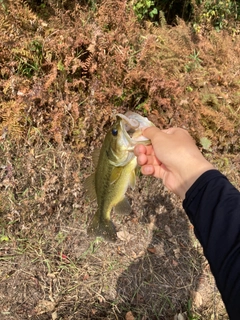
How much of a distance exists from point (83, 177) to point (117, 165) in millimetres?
1872

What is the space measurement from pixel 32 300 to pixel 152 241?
1441 millimetres

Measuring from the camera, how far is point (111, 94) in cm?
414

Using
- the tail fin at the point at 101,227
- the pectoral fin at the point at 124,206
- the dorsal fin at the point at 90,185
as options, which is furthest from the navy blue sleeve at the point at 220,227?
the tail fin at the point at 101,227

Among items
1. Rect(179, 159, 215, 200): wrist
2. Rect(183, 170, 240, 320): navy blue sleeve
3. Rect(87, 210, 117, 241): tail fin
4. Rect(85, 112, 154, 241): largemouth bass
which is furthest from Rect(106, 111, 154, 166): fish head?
Rect(87, 210, 117, 241): tail fin

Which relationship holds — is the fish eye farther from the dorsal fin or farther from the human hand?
the dorsal fin

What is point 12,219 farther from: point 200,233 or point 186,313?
point 200,233

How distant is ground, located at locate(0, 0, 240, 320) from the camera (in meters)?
3.47

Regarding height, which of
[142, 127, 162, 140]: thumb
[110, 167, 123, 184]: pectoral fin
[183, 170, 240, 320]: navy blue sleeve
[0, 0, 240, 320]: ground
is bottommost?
[0, 0, 240, 320]: ground

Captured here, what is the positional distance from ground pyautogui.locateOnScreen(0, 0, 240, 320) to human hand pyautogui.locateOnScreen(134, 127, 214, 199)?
1664mm

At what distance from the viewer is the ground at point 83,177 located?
3475 millimetres

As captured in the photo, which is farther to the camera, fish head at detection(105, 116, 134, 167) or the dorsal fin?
the dorsal fin

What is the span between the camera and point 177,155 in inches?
85.4

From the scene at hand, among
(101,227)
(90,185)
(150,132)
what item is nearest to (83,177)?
A: (101,227)

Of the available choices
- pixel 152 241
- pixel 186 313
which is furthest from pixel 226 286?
pixel 152 241
